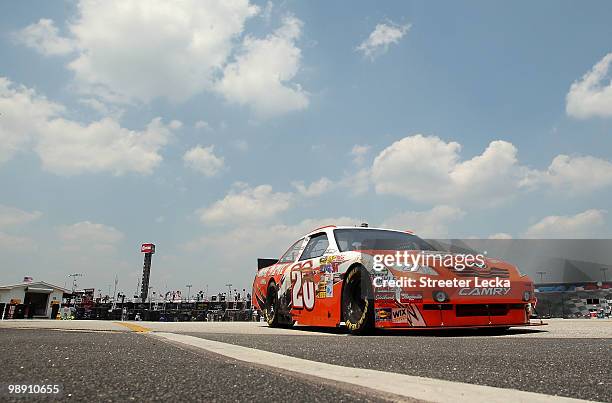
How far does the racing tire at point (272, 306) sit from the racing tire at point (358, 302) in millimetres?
2887

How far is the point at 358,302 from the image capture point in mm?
5758

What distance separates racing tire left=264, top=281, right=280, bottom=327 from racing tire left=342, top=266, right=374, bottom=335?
289cm

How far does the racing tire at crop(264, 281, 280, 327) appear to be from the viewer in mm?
8637

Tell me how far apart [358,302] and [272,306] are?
11.4ft

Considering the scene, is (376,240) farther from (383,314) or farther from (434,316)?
(434,316)

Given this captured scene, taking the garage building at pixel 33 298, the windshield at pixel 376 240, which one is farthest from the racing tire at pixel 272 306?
the garage building at pixel 33 298

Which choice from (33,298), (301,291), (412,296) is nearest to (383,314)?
(412,296)

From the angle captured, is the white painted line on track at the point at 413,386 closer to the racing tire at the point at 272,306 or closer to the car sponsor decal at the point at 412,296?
the car sponsor decal at the point at 412,296

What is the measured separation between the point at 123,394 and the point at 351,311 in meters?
4.46

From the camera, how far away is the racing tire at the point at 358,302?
17.9 feet

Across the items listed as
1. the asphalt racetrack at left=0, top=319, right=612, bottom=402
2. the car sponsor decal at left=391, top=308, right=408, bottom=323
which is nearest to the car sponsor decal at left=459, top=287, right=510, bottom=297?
the car sponsor decal at left=391, top=308, right=408, bottom=323

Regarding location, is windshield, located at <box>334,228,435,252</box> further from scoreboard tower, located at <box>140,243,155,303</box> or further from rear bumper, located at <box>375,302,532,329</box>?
scoreboard tower, located at <box>140,243,155,303</box>

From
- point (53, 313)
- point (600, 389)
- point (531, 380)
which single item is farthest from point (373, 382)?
point (53, 313)

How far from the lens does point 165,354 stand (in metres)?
2.86
